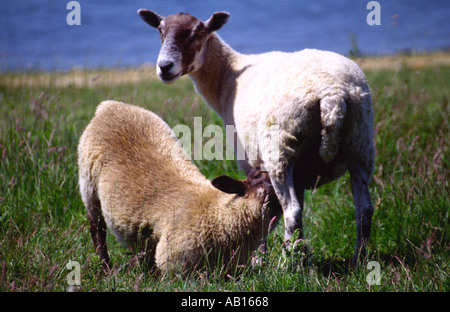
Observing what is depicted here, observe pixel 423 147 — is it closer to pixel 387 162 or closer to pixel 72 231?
pixel 387 162

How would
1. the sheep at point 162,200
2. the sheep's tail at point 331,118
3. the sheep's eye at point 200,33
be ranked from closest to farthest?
the sheep's tail at point 331,118 < the sheep at point 162,200 < the sheep's eye at point 200,33

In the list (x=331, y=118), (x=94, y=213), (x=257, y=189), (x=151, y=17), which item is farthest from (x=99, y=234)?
(x=151, y=17)

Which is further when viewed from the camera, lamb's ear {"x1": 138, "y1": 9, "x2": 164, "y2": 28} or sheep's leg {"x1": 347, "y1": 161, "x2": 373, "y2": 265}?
lamb's ear {"x1": 138, "y1": 9, "x2": 164, "y2": 28}

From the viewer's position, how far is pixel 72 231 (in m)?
3.73

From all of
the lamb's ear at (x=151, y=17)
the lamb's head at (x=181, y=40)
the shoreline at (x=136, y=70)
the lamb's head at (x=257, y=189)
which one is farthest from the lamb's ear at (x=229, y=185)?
the shoreline at (x=136, y=70)

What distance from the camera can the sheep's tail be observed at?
3.05m

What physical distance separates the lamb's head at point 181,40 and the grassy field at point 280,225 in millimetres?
1099

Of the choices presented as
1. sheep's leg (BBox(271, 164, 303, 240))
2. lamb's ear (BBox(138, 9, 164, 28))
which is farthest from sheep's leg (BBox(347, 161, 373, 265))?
lamb's ear (BBox(138, 9, 164, 28))

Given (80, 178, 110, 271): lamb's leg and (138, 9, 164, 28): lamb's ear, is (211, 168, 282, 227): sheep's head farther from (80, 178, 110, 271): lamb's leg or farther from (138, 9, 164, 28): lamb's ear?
(138, 9, 164, 28): lamb's ear

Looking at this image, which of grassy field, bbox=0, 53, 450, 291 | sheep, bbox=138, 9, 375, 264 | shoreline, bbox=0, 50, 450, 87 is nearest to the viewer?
grassy field, bbox=0, 53, 450, 291

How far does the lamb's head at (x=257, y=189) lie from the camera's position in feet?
10.9

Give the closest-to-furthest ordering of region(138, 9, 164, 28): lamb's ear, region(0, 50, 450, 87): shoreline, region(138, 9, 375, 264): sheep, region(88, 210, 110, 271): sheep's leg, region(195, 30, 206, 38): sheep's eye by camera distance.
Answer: region(138, 9, 375, 264): sheep, region(88, 210, 110, 271): sheep's leg, region(195, 30, 206, 38): sheep's eye, region(138, 9, 164, 28): lamb's ear, region(0, 50, 450, 87): shoreline

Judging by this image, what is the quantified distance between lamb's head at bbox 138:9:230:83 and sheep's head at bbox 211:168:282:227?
4.45ft

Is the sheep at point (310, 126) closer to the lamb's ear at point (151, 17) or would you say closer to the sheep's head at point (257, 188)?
the sheep's head at point (257, 188)
